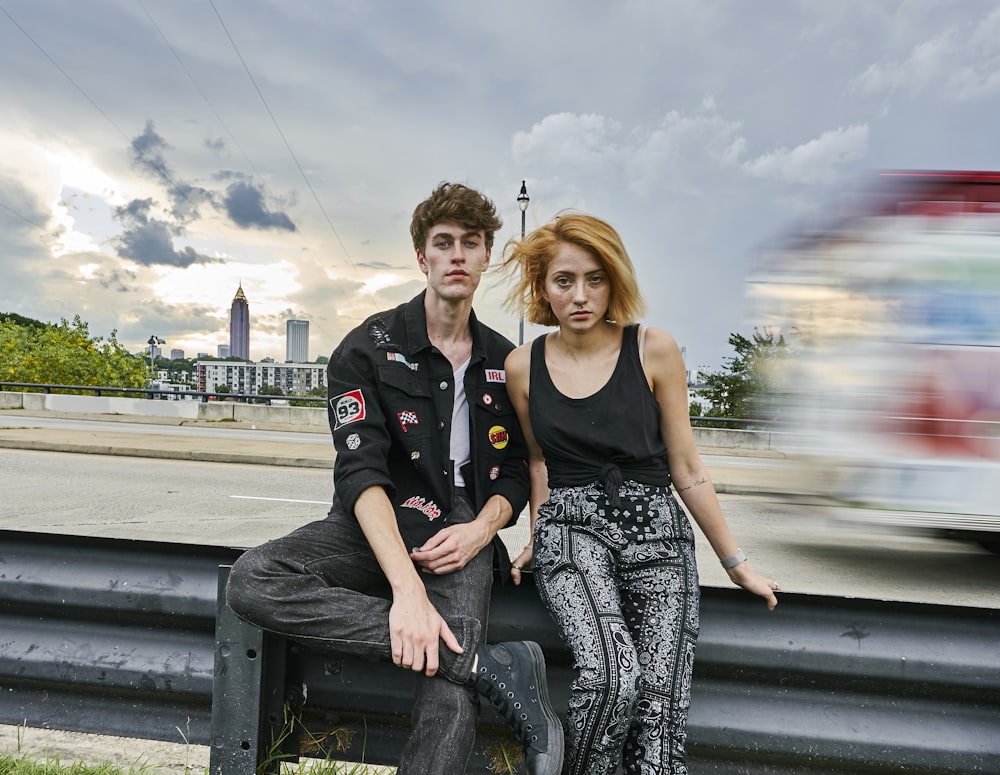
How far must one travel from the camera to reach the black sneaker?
1773 millimetres

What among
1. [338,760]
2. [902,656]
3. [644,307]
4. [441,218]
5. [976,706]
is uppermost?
[441,218]

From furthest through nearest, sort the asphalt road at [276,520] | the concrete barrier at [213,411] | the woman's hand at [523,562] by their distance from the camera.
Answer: the concrete barrier at [213,411] → the asphalt road at [276,520] → the woman's hand at [523,562]

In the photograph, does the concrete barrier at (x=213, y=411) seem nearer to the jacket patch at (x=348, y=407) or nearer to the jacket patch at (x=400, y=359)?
the jacket patch at (x=400, y=359)

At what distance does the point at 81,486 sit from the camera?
29.1ft

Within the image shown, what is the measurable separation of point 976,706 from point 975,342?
381 cm

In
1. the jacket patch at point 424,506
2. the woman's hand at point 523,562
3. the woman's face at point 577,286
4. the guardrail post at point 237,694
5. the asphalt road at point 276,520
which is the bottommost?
the asphalt road at point 276,520

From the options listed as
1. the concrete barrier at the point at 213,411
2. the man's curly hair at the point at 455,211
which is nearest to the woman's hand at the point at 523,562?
the man's curly hair at the point at 455,211

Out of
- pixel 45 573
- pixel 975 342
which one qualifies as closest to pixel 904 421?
pixel 975 342

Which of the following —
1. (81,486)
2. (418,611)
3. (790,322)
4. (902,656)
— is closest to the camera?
(902,656)

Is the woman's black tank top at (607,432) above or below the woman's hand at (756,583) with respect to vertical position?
above

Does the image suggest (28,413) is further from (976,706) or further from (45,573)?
(976,706)

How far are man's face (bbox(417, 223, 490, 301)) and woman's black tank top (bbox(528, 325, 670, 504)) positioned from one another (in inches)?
18.1

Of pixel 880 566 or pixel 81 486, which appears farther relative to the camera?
pixel 81 486

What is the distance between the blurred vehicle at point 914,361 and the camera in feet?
16.1
